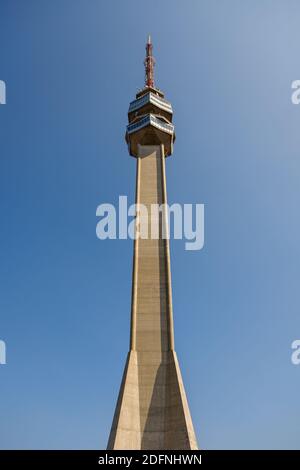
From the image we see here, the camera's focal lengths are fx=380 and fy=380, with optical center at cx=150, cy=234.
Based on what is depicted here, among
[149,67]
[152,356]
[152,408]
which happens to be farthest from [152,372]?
[149,67]

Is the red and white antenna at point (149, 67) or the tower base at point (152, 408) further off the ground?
the red and white antenna at point (149, 67)

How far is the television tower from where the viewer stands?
81.8ft

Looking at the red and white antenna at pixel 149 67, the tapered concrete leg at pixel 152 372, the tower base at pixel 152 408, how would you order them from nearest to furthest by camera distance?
the tower base at pixel 152 408 → the tapered concrete leg at pixel 152 372 → the red and white antenna at pixel 149 67

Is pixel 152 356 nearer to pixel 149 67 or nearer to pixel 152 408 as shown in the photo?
pixel 152 408

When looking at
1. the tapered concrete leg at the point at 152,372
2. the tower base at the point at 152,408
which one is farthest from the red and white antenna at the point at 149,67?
the tower base at the point at 152,408

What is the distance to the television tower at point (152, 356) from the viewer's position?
24938mm

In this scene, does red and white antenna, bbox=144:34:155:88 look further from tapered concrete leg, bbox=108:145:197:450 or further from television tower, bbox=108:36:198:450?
tapered concrete leg, bbox=108:145:197:450

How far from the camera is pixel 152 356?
2805cm

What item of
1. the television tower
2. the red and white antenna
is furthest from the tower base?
the red and white antenna

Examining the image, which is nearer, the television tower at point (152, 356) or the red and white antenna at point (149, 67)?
the television tower at point (152, 356)

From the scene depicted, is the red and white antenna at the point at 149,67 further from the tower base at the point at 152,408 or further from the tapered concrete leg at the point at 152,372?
the tower base at the point at 152,408

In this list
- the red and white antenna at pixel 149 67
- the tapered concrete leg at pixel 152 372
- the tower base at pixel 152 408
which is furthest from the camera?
the red and white antenna at pixel 149 67
